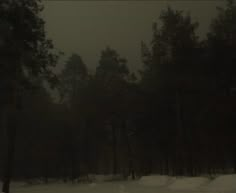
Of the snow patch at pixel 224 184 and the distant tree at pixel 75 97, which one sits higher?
the distant tree at pixel 75 97

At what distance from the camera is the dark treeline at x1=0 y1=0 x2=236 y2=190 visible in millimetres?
19141

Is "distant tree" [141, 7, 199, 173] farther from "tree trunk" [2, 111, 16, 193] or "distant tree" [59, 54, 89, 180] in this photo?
"tree trunk" [2, 111, 16, 193]

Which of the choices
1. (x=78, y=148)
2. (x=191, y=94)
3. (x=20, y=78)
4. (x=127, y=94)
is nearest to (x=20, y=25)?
(x=20, y=78)

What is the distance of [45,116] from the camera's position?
4409cm

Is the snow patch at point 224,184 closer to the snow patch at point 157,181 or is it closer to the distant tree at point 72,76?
the snow patch at point 157,181

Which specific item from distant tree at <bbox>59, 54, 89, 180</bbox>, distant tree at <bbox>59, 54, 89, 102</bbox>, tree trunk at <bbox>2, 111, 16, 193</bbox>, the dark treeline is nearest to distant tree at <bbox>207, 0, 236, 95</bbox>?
the dark treeline

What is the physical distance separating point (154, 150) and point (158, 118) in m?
9.39

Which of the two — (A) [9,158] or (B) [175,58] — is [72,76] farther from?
(A) [9,158]

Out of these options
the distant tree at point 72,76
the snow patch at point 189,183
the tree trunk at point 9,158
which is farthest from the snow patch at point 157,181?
the distant tree at point 72,76

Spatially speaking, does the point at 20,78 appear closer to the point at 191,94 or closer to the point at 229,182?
the point at 229,182

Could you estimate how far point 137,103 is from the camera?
3716 cm

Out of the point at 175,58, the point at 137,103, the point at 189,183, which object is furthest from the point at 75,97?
the point at 189,183

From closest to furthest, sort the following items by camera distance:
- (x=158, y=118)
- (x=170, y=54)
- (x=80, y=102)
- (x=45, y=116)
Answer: (x=170, y=54)
(x=158, y=118)
(x=80, y=102)
(x=45, y=116)

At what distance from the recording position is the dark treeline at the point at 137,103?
62.8 ft
